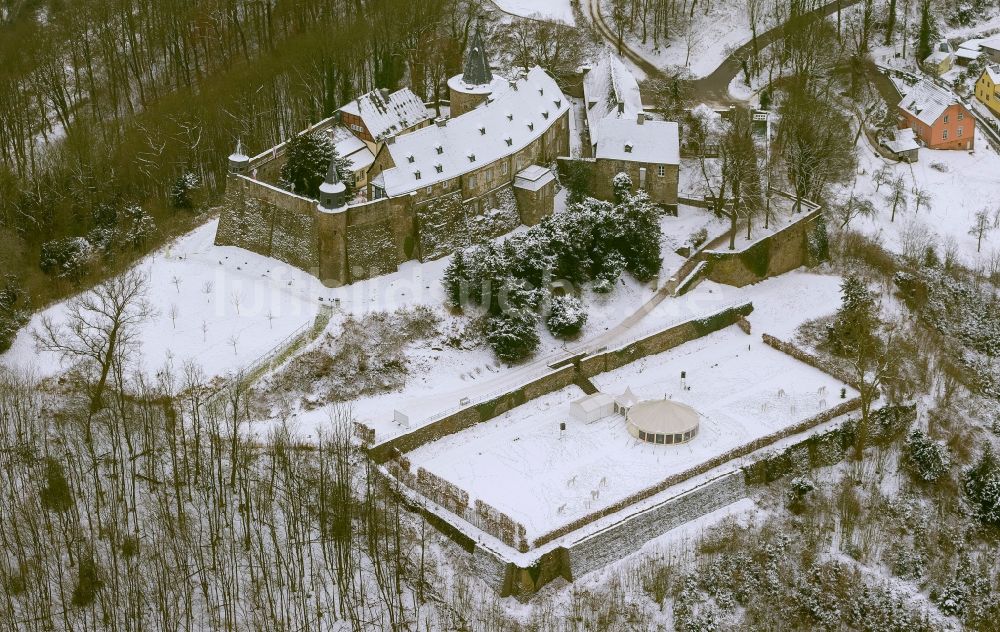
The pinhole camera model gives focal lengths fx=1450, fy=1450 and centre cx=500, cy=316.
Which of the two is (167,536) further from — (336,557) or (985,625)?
(985,625)

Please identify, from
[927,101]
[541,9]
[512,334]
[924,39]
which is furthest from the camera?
[541,9]

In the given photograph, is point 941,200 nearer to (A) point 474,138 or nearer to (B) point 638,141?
(B) point 638,141

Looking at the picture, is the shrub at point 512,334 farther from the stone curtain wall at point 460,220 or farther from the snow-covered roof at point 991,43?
the snow-covered roof at point 991,43

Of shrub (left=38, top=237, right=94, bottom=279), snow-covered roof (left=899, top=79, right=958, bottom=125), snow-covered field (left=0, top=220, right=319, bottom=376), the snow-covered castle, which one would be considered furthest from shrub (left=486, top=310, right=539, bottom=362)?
snow-covered roof (left=899, top=79, right=958, bottom=125)

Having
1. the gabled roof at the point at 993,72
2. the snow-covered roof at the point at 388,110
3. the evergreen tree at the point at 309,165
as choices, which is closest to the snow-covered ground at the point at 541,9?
the snow-covered roof at the point at 388,110

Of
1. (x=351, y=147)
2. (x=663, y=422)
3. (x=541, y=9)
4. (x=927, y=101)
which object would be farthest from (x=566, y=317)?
(x=541, y=9)

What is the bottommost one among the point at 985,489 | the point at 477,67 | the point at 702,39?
the point at 985,489
